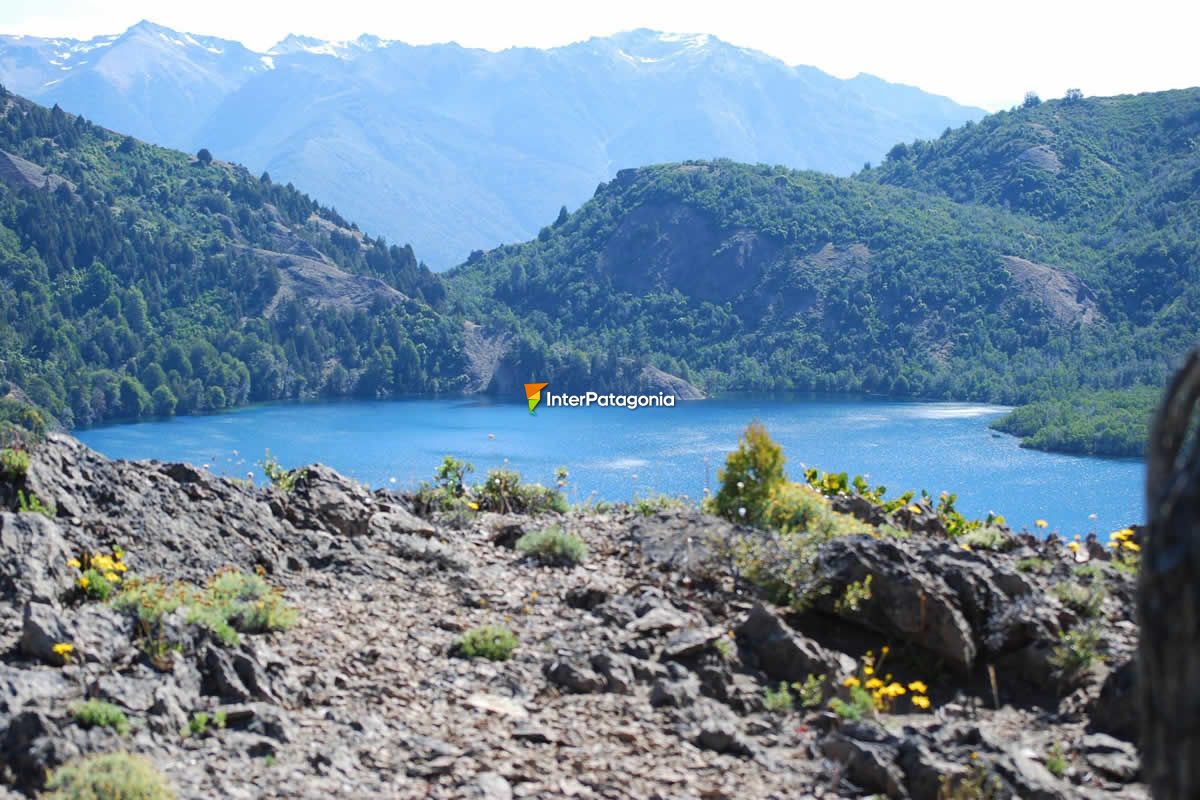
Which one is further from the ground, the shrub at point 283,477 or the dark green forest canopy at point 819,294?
the dark green forest canopy at point 819,294

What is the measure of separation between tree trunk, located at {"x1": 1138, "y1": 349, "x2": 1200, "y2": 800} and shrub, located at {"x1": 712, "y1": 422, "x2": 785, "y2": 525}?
766 centimetres

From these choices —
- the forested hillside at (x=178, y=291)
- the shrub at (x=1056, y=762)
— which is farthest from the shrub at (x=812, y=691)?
the forested hillside at (x=178, y=291)

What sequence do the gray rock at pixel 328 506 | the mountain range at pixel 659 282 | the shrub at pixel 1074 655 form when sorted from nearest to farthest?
the shrub at pixel 1074 655 → the gray rock at pixel 328 506 → the mountain range at pixel 659 282

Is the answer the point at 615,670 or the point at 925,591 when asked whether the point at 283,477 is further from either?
the point at 925,591

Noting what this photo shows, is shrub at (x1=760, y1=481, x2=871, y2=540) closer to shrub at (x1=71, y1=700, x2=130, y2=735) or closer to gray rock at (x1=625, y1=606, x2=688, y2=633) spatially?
gray rock at (x1=625, y1=606, x2=688, y2=633)

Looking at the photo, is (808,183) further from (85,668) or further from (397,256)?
(85,668)

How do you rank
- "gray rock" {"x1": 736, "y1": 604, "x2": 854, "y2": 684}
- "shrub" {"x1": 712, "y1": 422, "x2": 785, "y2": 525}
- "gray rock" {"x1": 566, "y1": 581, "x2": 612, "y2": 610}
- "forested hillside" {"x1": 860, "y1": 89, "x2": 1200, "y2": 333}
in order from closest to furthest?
"gray rock" {"x1": 736, "y1": 604, "x2": 854, "y2": 684} → "gray rock" {"x1": 566, "y1": 581, "x2": 612, "y2": 610} → "shrub" {"x1": 712, "y1": 422, "x2": 785, "y2": 525} → "forested hillside" {"x1": 860, "y1": 89, "x2": 1200, "y2": 333}

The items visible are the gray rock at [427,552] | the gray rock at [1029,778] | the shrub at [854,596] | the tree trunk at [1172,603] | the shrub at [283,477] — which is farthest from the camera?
the shrub at [283,477]

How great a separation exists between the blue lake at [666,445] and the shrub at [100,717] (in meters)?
36.5

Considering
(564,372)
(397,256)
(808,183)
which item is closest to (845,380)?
(564,372)

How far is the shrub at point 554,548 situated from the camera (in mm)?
9609

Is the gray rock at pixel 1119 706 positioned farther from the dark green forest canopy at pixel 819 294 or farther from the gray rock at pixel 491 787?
the dark green forest canopy at pixel 819 294

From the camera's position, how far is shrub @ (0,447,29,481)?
8.40m

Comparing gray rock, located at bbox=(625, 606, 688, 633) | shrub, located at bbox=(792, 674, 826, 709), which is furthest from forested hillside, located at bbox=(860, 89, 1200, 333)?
shrub, located at bbox=(792, 674, 826, 709)
